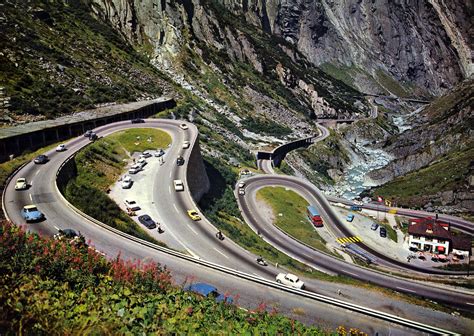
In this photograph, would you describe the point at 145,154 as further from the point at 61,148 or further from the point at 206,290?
the point at 206,290

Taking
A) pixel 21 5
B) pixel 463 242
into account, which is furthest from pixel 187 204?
pixel 21 5

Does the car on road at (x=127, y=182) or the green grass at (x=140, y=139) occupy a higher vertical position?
the green grass at (x=140, y=139)

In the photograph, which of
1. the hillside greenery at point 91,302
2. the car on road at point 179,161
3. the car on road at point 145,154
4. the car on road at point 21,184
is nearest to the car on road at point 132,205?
the car on road at point 21,184

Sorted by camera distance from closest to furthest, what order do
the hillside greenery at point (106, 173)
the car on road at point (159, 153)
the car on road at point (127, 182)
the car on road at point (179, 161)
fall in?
1. the hillside greenery at point (106, 173)
2. the car on road at point (127, 182)
3. the car on road at point (179, 161)
4. the car on road at point (159, 153)

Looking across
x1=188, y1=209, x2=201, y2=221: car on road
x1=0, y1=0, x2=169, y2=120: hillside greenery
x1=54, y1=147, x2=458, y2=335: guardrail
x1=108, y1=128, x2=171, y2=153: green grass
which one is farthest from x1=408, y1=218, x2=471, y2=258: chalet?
x1=0, y1=0, x2=169, y2=120: hillside greenery

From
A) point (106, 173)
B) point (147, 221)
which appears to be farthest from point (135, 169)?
point (147, 221)

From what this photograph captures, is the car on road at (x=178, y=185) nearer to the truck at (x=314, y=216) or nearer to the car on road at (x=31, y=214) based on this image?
the car on road at (x=31, y=214)

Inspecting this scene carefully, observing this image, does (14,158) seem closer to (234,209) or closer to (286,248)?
(234,209)
